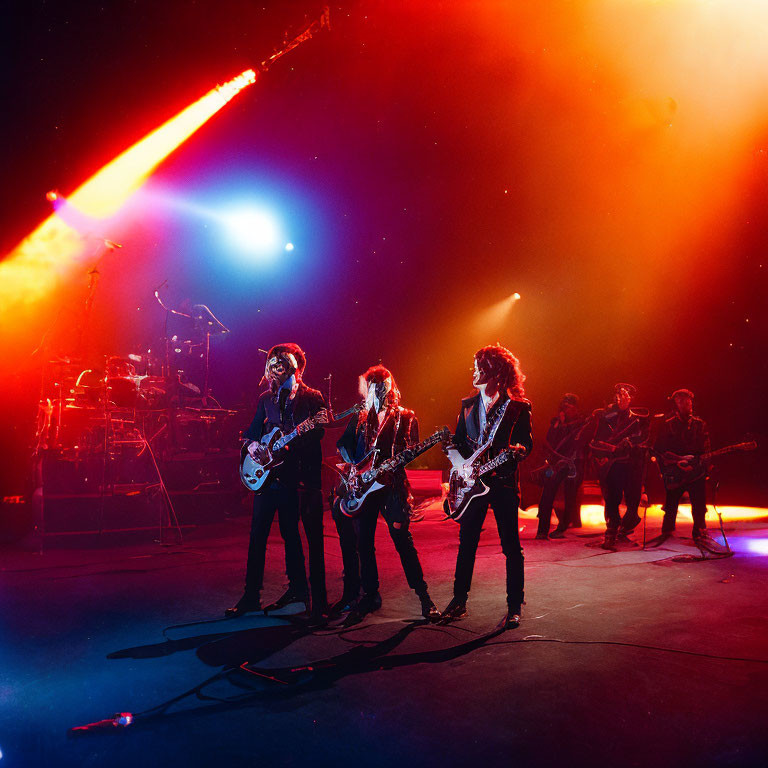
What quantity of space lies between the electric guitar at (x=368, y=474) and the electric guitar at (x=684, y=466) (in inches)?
192

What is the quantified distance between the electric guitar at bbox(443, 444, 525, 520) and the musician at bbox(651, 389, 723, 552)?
4.76 meters

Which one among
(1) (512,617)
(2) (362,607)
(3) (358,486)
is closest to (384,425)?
(3) (358,486)

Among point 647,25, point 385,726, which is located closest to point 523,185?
point 647,25

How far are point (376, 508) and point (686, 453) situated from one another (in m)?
5.40

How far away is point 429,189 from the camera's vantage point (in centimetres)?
1311

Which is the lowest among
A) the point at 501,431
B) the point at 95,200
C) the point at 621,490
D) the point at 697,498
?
the point at 697,498

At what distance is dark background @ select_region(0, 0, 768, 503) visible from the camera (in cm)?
931

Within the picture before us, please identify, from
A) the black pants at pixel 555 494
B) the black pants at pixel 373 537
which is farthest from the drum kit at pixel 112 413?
the black pants at pixel 555 494

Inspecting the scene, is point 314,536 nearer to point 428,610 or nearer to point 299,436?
point 299,436

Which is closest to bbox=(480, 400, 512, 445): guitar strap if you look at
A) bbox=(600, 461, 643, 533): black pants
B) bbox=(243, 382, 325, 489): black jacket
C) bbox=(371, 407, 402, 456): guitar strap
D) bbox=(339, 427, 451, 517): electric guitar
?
bbox=(339, 427, 451, 517): electric guitar

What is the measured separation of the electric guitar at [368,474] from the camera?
4.41 m

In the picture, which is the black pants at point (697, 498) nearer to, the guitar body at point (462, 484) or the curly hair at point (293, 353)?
the guitar body at point (462, 484)

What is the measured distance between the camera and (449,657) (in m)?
3.63

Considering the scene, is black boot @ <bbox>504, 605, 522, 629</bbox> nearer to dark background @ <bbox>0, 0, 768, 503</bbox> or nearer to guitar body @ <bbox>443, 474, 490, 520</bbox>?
guitar body @ <bbox>443, 474, 490, 520</bbox>
